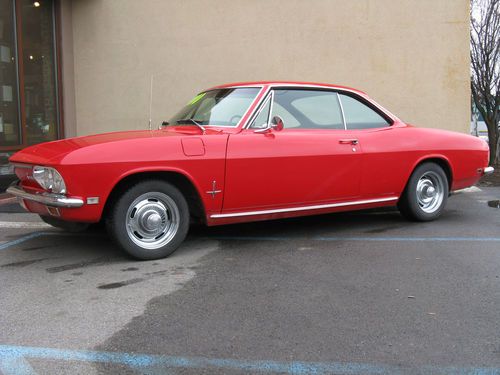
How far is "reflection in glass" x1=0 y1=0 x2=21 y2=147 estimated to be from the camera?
28.1 ft

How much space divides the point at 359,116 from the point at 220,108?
1.63 metres

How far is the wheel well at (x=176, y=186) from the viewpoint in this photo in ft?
14.8

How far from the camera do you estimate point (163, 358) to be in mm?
2869

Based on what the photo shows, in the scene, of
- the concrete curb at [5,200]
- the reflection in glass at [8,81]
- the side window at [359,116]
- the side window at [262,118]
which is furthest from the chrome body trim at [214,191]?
the reflection in glass at [8,81]

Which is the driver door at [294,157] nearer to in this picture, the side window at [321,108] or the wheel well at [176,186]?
the side window at [321,108]

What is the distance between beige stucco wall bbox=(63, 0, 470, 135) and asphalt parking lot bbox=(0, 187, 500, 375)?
15.0 feet

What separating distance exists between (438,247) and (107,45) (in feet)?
24.5

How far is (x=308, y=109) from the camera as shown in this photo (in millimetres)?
5527

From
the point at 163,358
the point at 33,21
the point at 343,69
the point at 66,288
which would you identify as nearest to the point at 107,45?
the point at 33,21

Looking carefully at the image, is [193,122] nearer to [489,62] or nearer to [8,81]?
[8,81]

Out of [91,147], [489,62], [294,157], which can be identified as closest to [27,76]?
[91,147]

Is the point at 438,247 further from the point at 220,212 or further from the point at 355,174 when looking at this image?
the point at 220,212

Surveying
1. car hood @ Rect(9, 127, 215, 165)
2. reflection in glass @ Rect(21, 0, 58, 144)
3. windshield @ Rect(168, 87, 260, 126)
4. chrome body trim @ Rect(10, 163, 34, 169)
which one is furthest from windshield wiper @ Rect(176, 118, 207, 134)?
reflection in glass @ Rect(21, 0, 58, 144)

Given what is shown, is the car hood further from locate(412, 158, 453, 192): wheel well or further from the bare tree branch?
the bare tree branch
